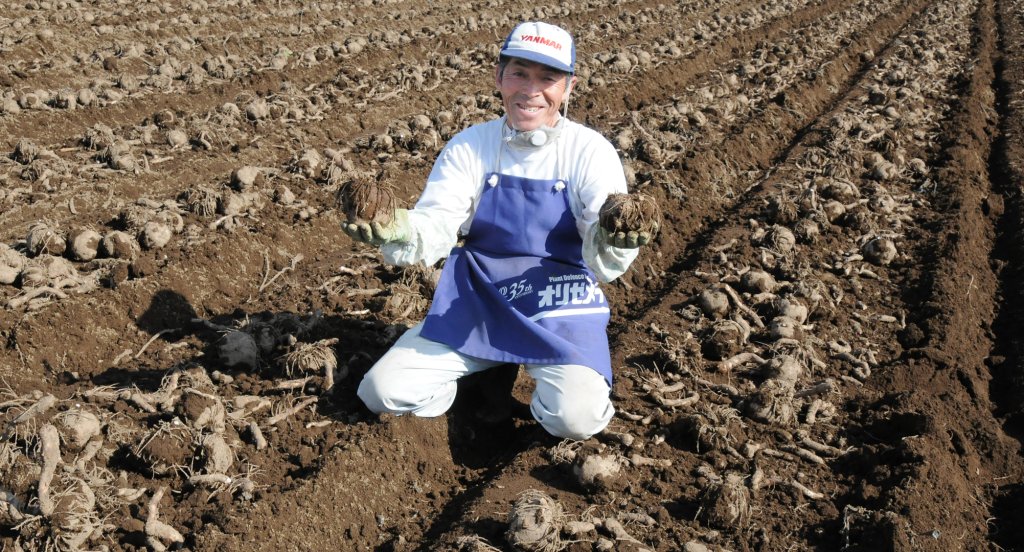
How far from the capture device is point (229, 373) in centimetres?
387

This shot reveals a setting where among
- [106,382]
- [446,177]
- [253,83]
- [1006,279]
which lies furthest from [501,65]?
[253,83]

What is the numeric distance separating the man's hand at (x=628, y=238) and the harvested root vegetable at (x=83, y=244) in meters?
3.03

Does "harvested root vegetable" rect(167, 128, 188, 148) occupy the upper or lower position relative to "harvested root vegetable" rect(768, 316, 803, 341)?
upper

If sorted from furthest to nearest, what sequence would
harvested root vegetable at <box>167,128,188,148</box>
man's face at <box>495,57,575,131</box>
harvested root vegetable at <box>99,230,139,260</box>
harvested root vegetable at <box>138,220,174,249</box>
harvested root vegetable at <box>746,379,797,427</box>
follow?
1. harvested root vegetable at <box>167,128,188,148</box>
2. harvested root vegetable at <box>138,220,174,249</box>
3. harvested root vegetable at <box>99,230,139,260</box>
4. harvested root vegetable at <box>746,379,797,427</box>
5. man's face at <box>495,57,575,131</box>

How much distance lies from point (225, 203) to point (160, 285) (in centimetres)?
92

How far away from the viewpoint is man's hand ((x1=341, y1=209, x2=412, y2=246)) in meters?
3.07

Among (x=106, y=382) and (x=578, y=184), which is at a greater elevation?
(x=578, y=184)

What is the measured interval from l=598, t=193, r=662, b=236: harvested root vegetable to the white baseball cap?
605 mm

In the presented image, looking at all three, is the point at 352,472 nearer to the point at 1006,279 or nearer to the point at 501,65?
the point at 501,65

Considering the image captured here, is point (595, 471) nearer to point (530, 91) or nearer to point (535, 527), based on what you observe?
point (535, 527)

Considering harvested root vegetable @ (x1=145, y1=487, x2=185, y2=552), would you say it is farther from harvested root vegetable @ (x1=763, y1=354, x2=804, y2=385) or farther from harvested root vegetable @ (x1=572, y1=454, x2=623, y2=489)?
harvested root vegetable @ (x1=763, y1=354, x2=804, y2=385)

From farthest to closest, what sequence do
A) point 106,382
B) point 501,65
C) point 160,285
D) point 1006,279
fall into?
point 1006,279, point 160,285, point 106,382, point 501,65

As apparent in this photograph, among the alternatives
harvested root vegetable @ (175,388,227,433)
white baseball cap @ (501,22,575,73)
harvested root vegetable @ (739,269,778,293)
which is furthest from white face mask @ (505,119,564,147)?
harvested root vegetable @ (739,269,778,293)

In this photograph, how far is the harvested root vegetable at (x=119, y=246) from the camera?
15.2ft
